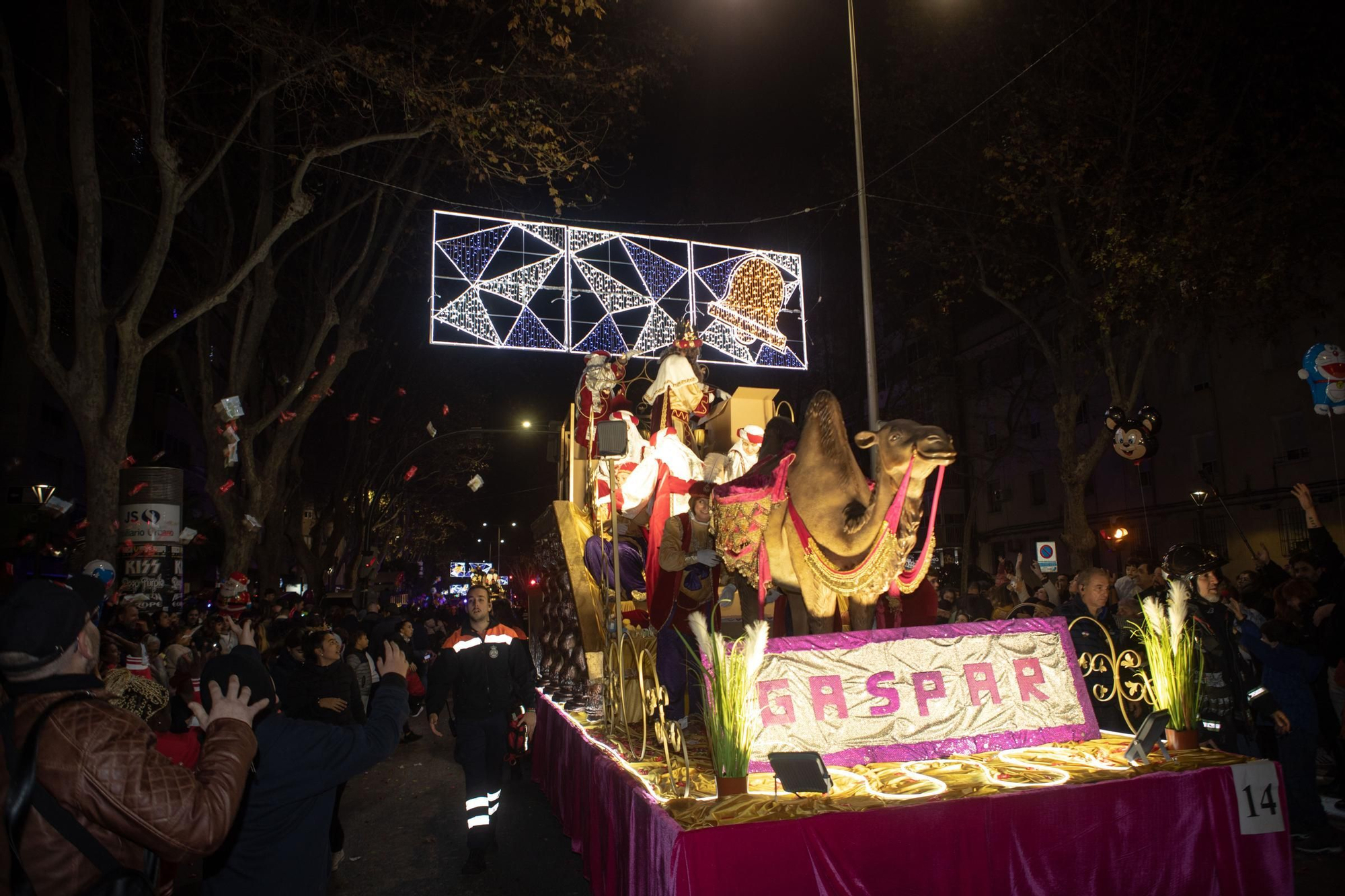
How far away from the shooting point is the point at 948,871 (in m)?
4.09

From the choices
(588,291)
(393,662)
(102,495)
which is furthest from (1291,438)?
(102,495)

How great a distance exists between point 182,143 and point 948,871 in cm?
1509

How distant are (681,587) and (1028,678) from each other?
9.40 feet

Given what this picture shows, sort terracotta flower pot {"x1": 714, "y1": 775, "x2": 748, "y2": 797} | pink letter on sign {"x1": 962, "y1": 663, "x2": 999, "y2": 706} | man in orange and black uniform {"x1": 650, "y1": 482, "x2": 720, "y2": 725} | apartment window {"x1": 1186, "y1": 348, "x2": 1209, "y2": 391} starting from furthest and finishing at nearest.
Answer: apartment window {"x1": 1186, "y1": 348, "x2": 1209, "y2": 391} < man in orange and black uniform {"x1": 650, "y1": 482, "x2": 720, "y2": 725} < pink letter on sign {"x1": 962, "y1": 663, "x2": 999, "y2": 706} < terracotta flower pot {"x1": 714, "y1": 775, "x2": 748, "y2": 797}

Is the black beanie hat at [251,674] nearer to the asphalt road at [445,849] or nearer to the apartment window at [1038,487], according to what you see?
the asphalt road at [445,849]

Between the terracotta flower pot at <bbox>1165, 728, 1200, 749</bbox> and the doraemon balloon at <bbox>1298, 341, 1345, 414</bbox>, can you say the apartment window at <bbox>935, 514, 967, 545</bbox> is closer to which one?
the doraemon balloon at <bbox>1298, 341, 1345, 414</bbox>

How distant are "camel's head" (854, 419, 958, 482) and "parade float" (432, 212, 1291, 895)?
2cm

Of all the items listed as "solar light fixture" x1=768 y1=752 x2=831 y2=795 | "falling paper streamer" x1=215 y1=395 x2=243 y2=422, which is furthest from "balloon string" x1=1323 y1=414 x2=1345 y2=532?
"falling paper streamer" x1=215 y1=395 x2=243 y2=422

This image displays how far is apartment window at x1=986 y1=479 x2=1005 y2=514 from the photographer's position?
34594 mm

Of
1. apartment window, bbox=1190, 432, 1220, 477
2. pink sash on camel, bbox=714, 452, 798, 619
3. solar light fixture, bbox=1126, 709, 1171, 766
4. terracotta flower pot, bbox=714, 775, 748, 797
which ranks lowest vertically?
terracotta flower pot, bbox=714, 775, 748, 797

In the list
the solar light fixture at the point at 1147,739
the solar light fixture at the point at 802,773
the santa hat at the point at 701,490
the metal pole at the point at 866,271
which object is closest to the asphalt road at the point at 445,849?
the solar light fixture at the point at 1147,739

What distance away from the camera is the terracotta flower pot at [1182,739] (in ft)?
16.3

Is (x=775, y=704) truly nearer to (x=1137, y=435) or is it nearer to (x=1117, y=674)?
(x=1117, y=674)

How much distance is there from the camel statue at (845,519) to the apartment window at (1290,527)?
70.9 feet
